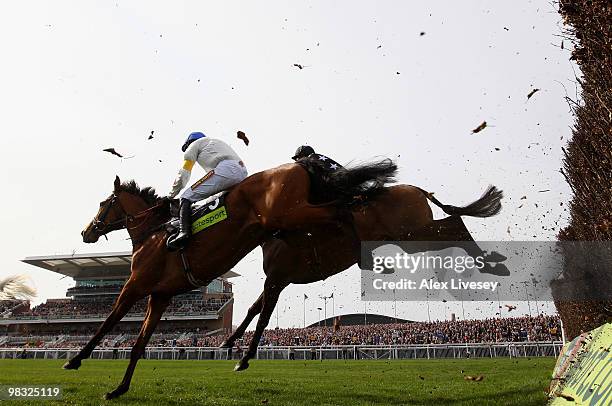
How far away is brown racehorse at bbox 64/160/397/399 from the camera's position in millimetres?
6469

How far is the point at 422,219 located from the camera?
25.7ft

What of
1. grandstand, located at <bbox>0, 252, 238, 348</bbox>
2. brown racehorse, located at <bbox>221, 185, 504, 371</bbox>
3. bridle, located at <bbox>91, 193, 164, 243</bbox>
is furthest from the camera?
grandstand, located at <bbox>0, 252, 238, 348</bbox>

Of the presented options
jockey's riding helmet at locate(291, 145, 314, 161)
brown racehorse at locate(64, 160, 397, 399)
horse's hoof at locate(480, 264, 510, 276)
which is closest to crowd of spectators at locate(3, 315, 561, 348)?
horse's hoof at locate(480, 264, 510, 276)

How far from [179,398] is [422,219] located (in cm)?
428

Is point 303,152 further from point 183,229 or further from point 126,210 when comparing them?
point 126,210

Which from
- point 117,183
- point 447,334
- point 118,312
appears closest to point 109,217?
point 117,183

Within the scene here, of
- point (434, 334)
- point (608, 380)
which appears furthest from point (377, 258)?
point (434, 334)

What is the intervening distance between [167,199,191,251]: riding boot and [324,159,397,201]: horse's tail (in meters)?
1.93

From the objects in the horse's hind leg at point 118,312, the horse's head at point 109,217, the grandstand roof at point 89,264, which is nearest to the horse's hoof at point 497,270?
the horse's hind leg at point 118,312

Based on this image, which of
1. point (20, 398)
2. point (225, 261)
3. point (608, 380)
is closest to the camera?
point (608, 380)

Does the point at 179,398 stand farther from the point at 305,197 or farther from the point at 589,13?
the point at 589,13

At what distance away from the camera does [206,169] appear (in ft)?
23.9

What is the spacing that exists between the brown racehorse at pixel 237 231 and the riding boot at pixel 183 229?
5.8 inches

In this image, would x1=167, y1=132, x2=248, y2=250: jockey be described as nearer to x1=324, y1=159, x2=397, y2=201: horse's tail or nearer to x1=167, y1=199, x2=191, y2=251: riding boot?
x1=167, y1=199, x2=191, y2=251: riding boot
